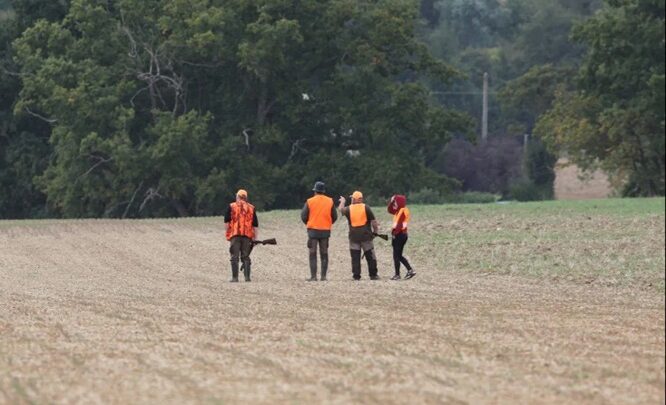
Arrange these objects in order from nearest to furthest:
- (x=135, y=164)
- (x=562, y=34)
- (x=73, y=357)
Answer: (x=73, y=357) → (x=135, y=164) → (x=562, y=34)

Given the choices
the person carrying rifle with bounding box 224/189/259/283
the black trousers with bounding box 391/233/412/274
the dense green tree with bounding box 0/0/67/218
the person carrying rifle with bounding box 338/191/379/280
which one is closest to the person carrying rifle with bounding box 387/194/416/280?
the black trousers with bounding box 391/233/412/274

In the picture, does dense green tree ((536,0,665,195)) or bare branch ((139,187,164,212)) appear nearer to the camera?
dense green tree ((536,0,665,195))

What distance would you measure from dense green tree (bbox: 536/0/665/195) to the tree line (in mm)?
213

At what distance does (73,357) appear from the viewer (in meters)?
15.9

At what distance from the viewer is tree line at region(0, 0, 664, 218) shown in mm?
67062

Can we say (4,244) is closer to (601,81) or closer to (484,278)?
(484,278)

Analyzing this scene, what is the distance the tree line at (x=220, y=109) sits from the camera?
6706 cm

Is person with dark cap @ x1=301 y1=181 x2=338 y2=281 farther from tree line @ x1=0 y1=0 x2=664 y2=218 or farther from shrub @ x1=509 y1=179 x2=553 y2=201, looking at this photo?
shrub @ x1=509 y1=179 x2=553 y2=201

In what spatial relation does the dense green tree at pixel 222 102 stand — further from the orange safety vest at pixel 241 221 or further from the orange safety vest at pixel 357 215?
the orange safety vest at pixel 357 215

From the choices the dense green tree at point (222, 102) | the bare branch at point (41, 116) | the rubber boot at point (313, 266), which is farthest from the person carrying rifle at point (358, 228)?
the bare branch at point (41, 116)

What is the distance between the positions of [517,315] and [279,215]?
Answer: 35769mm

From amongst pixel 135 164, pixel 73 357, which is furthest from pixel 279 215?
pixel 73 357

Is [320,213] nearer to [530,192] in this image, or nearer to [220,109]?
[220,109]

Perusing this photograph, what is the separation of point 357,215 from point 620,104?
31.5 meters
